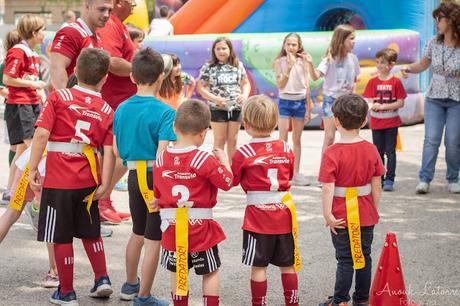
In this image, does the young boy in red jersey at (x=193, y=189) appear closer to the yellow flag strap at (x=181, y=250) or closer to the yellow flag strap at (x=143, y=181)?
the yellow flag strap at (x=181, y=250)

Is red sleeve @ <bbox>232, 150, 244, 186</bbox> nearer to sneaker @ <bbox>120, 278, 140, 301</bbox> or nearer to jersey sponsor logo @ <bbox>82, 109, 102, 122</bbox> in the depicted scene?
jersey sponsor logo @ <bbox>82, 109, 102, 122</bbox>

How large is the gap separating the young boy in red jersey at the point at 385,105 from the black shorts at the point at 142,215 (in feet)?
15.3

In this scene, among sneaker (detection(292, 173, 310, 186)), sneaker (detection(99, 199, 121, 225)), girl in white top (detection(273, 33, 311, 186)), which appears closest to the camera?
sneaker (detection(99, 199, 121, 225))

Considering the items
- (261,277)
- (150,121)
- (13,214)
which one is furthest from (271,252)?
(13,214)

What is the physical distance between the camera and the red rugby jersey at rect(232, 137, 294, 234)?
4.85m

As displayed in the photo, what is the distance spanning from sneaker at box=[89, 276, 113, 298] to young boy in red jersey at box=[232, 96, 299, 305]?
95 cm

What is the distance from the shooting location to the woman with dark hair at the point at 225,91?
31.7 ft

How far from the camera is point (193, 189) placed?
4.63 m

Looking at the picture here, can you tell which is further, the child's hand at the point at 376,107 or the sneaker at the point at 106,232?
the child's hand at the point at 376,107

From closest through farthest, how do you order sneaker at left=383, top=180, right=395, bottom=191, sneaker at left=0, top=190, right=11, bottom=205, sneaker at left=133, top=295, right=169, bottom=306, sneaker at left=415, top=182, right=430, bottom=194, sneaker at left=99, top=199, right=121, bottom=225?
sneaker at left=133, top=295, right=169, bottom=306 < sneaker at left=99, top=199, right=121, bottom=225 < sneaker at left=0, top=190, right=11, bottom=205 < sneaker at left=415, top=182, right=430, bottom=194 < sneaker at left=383, top=180, right=395, bottom=191

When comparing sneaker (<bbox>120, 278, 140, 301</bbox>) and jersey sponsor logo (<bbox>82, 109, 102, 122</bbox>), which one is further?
sneaker (<bbox>120, 278, 140, 301</bbox>)

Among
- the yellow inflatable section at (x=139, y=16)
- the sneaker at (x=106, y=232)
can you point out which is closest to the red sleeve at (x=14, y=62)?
the sneaker at (x=106, y=232)

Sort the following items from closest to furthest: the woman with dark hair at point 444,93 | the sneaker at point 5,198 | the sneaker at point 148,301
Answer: the sneaker at point 148,301 < the sneaker at point 5,198 < the woman with dark hair at point 444,93

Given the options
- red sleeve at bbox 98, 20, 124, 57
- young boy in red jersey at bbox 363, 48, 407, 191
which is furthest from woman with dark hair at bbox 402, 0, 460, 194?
red sleeve at bbox 98, 20, 124, 57
